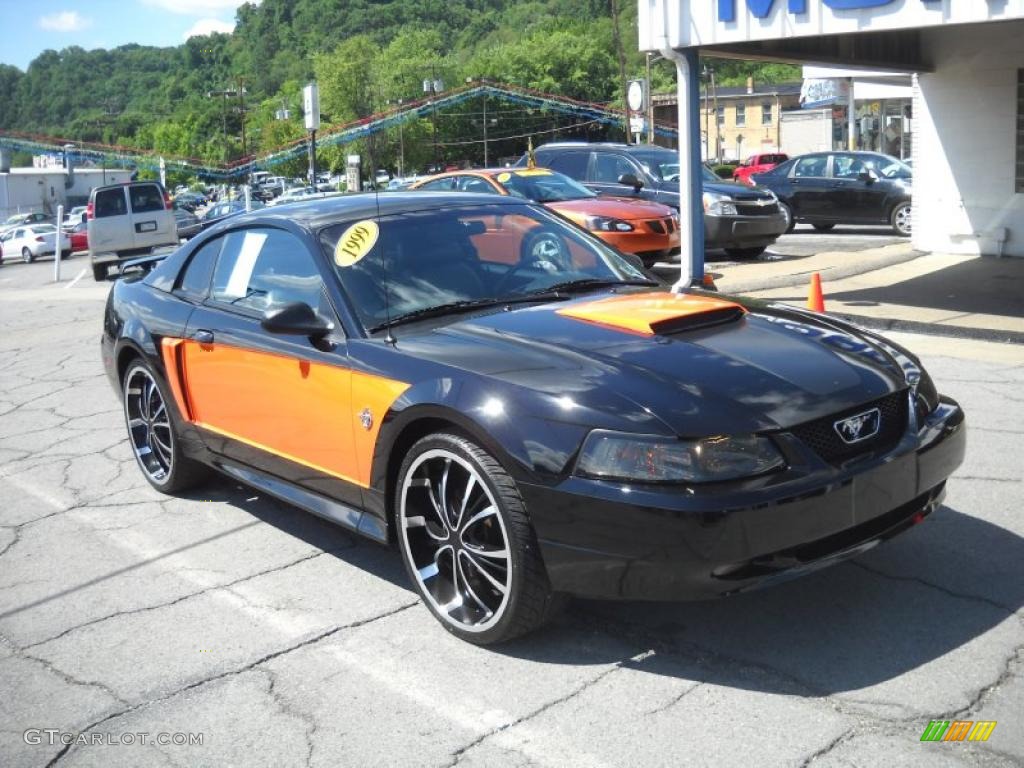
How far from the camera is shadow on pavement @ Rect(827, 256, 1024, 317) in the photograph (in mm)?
10609

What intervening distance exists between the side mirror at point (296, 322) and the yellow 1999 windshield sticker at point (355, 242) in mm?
291

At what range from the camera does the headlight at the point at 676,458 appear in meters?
3.29

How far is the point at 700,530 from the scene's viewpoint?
323 cm

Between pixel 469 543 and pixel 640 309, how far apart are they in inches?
44.5

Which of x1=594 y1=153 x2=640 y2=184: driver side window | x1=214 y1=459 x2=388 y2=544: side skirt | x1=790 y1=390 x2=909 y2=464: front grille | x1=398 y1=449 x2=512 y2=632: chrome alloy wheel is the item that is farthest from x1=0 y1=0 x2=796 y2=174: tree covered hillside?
x1=790 y1=390 x2=909 y2=464: front grille

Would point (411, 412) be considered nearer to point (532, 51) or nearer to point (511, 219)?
point (511, 219)

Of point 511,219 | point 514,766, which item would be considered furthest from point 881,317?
point 514,766

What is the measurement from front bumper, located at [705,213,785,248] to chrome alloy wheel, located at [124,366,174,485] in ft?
33.7

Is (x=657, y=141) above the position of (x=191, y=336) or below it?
above

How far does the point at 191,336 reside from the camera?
5.30 meters

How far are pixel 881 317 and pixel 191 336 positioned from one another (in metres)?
6.75

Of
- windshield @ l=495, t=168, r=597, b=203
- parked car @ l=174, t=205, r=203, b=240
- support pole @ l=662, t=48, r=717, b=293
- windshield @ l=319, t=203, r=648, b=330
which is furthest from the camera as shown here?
parked car @ l=174, t=205, r=203, b=240

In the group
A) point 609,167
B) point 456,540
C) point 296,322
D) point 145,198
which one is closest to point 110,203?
point 145,198

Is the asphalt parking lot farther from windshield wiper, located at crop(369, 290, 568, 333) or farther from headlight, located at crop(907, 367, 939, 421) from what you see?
windshield wiper, located at crop(369, 290, 568, 333)
